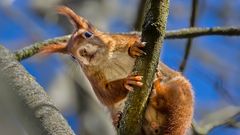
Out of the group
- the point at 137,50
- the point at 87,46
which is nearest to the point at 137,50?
the point at 137,50

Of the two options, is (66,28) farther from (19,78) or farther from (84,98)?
(19,78)

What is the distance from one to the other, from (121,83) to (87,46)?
195 millimetres

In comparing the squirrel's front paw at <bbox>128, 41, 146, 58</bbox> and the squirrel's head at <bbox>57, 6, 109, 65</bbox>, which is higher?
the squirrel's head at <bbox>57, 6, 109, 65</bbox>

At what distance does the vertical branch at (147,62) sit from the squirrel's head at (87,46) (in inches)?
13.2

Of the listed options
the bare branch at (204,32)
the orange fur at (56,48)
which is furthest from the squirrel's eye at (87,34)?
the bare branch at (204,32)

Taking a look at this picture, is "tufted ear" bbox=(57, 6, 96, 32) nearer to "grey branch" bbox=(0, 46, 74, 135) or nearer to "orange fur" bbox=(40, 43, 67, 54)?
"orange fur" bbox=(40, 43, 67, 54)

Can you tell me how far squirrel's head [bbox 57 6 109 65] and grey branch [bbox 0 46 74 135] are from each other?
0.53ft

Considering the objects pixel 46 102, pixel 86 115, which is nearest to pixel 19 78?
pixel 46 102

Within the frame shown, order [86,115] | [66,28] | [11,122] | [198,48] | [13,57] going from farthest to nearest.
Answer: [198,48] < [66,28] < [86,115] < [13,57] < [11,122]

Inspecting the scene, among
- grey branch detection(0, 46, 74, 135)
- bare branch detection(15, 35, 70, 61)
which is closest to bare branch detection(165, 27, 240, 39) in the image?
bare branch detection(15, 35, 70, 61)

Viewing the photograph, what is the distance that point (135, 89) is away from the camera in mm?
1501

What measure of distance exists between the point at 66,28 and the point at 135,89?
6.29 ft

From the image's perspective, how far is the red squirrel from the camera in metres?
1.78

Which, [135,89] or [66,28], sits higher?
[66,28]
